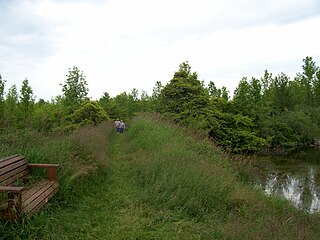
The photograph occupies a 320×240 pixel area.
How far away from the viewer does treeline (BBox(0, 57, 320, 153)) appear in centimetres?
2073

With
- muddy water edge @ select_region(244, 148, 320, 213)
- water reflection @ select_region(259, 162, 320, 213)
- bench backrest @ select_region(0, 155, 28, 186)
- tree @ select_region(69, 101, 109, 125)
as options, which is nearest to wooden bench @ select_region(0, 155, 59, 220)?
bench backrest @ select_region(0, 155, 28, 186)

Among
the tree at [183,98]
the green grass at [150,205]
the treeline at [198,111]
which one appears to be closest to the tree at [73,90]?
the treeline at [198,111]

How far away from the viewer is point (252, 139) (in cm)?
2639

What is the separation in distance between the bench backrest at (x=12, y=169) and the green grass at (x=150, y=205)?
24.3 inches

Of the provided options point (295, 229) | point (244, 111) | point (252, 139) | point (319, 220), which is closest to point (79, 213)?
point (295, 229)

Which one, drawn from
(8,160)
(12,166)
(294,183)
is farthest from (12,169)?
(294,183)

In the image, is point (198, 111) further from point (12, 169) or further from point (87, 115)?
point (12, 169)

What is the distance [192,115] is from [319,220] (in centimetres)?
1519

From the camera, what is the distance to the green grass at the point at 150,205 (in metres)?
4.42

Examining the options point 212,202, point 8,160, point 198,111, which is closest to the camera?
point 8,160

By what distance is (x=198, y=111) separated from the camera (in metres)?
21.9

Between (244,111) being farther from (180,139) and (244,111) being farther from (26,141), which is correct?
(26,141)

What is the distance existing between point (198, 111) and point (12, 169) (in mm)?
17798

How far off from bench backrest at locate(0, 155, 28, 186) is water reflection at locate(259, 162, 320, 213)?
7.07 meters
